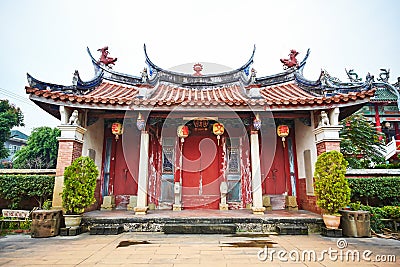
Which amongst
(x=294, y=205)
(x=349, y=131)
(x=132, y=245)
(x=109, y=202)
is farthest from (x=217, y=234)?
(x=349, y=131)

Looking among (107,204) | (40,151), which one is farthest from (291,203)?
(40,151)

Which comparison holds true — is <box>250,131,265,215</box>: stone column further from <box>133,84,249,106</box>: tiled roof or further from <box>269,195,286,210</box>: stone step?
<box>269,195,286,210</box>: stone step

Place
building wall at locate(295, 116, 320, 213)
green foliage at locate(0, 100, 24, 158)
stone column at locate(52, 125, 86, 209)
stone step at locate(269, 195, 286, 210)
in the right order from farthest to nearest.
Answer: green foliage at locate(0, 100, 24, 158) < stone step at locate(269, 195, 286, 210) < building wall at locate(295, 116, 320, 213) < stone column at locate(52, 125, 86, 209)

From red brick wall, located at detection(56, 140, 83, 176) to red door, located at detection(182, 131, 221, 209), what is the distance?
10.4 ft

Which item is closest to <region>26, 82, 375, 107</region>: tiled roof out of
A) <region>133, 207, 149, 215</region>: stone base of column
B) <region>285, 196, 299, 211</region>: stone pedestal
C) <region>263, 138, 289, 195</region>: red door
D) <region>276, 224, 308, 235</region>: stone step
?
<region>263, 138, 289, 195</region>: red door

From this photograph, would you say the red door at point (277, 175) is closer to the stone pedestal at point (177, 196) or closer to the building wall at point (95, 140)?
the stone pedestal at point (177, 196)

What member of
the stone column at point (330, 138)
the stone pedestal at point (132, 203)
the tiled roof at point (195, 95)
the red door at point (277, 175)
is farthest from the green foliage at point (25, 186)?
the stone column at point (330, 138)

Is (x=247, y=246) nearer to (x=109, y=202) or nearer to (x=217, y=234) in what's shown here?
(x=217, y=234)

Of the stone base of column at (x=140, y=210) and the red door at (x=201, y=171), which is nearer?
the stone base of column at (x=140, y=210)

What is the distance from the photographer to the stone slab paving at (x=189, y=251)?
3.29 metres

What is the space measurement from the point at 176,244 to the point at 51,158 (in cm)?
1781

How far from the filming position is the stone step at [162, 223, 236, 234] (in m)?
5.14

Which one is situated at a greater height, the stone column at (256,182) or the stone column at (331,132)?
the stone column at (331,132)

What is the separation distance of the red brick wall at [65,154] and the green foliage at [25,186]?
2.18 feet
